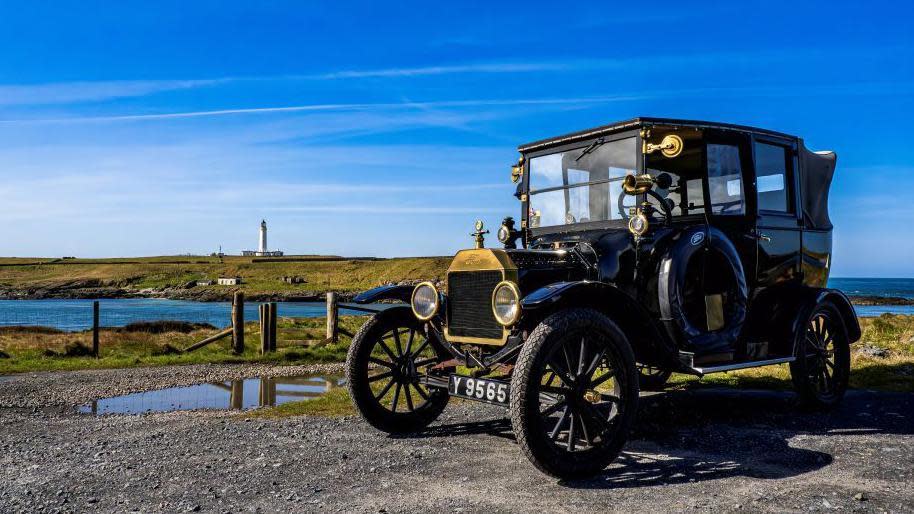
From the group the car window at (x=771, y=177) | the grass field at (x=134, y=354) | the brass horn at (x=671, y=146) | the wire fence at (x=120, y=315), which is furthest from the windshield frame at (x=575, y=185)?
the wire fence at (x=120, y=315)

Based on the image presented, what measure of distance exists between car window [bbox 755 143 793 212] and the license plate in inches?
164

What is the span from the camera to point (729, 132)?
7688 millimetres

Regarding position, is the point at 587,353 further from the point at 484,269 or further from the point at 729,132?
the point at 729,132

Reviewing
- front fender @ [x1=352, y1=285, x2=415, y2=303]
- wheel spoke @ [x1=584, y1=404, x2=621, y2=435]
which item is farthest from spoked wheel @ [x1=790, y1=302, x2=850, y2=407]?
front fender @ [x1=352, y1=285, x2=415, y2=303]

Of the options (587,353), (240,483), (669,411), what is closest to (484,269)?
(587,353)

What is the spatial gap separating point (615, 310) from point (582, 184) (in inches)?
71.0

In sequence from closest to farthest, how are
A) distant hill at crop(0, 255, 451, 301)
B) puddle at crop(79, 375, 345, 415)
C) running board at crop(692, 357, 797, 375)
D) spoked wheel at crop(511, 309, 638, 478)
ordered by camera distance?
spoked wheel at crop(511, 309, 638, 478) → running board at crop(692, 357, 797, 375) → puddle at crop(79, 375, 345, 415) → distant hill at crop(0, 255, 451, 301)

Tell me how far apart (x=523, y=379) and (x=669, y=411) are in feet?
11.9

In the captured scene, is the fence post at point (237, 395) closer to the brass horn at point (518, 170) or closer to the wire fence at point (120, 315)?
the brass horn at point (518, 170)

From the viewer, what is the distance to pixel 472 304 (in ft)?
21.6

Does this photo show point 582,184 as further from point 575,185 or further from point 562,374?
point 562,374

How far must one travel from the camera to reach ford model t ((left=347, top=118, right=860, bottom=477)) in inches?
227

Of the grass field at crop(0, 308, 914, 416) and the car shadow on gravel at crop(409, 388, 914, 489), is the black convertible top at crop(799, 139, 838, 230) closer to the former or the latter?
the car shadow on gravel at crop(409, 388, 914, 489)

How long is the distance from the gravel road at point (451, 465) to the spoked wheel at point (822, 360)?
0.27 metres
